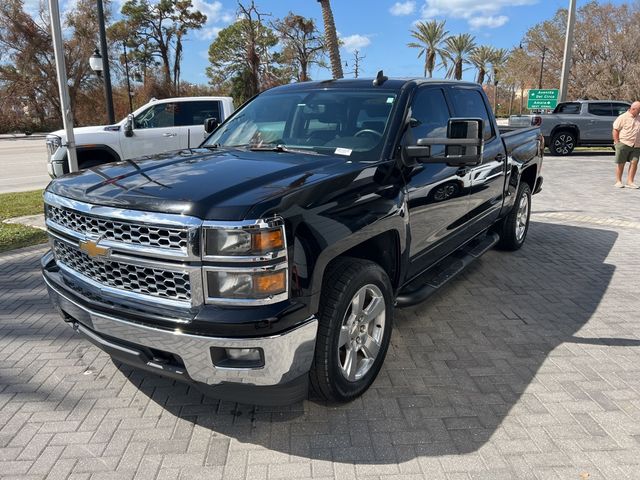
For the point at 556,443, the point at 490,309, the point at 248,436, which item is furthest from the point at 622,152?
the point at 248,436

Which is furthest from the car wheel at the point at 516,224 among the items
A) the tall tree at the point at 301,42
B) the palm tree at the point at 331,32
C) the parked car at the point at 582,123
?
the tall tree at the point at 301,42

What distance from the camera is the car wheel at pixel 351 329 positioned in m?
2.63

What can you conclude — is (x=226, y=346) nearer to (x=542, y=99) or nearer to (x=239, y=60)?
(x=542, y=99)

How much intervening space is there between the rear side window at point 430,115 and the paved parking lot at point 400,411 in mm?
1567

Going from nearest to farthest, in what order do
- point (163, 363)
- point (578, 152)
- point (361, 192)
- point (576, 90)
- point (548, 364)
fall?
point (163, 363)
point (361, 192)
point (548, 364)
point (578, 152)
point (576, 90)

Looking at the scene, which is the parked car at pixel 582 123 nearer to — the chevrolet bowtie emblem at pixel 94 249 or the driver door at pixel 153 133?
the driver door at pixel 153 133

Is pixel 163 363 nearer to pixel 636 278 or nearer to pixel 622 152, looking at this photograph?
pixel 636 278

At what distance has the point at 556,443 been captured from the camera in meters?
2.65

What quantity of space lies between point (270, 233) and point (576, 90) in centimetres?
3837

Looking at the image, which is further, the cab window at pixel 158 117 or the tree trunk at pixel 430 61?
the tree trunk at pixel 430 61

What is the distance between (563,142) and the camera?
58.0 feet

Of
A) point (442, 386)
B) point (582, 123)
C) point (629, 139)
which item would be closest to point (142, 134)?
point (442, 386)

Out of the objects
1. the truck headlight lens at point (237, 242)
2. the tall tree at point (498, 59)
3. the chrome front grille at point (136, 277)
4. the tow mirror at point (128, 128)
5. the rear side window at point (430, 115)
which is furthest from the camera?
the tall tree at point (498, 59)

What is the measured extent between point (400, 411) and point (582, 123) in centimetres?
1761
